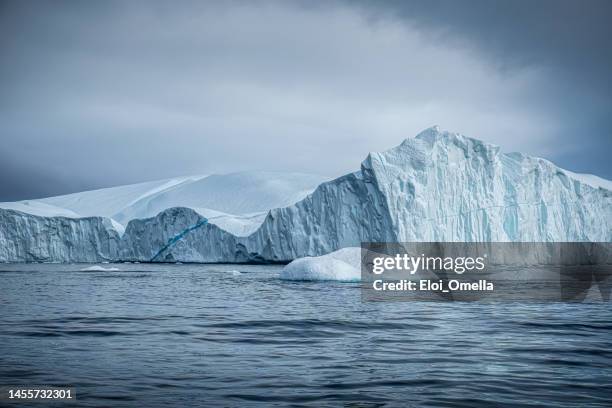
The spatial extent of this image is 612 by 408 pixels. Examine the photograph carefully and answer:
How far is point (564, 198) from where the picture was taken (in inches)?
1721

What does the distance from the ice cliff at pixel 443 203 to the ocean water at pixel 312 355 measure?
26.7 metres

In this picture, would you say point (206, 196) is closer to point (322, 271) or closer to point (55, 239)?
point (55, 239)

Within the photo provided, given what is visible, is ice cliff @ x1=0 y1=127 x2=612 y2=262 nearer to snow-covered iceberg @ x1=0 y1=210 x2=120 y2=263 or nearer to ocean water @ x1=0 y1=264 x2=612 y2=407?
snow-covered iceberg @ x1=0 y1=210 x2=120 y2=263

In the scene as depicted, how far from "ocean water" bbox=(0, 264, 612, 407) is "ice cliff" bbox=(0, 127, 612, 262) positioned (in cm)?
2673

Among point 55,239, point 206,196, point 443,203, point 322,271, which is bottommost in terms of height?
point 322,271

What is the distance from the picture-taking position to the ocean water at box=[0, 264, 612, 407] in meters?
4.89

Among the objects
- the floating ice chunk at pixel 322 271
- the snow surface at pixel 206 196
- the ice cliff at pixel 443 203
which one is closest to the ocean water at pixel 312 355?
the floating ice chunk at pixel 322 271

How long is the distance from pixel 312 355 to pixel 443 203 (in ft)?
114

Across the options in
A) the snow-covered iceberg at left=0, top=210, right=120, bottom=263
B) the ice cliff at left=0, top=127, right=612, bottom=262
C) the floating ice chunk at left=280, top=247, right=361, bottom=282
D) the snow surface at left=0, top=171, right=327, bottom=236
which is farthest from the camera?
the snow surface at left=0, top=171, right=327, bottom=236

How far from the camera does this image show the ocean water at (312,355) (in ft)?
16.0

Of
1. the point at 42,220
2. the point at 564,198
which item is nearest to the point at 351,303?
the point at 564,198

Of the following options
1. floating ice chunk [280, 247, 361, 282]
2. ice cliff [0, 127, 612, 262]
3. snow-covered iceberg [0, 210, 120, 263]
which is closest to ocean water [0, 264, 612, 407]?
floating ice chunk [280, 247, 361, 282]

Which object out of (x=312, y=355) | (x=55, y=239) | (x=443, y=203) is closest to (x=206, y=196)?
(x=55, y=239)

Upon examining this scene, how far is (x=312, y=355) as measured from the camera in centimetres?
686
